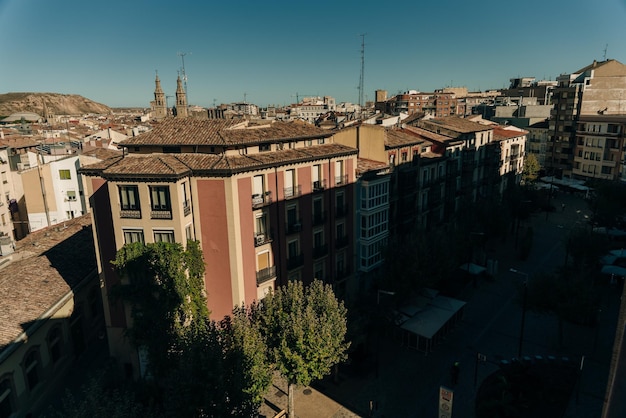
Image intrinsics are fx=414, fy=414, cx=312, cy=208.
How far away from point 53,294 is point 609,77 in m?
110

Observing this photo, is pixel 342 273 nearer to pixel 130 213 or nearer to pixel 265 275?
pixel 265 275

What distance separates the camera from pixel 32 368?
94.9 ft

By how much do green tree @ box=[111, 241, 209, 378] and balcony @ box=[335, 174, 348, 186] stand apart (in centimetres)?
1431

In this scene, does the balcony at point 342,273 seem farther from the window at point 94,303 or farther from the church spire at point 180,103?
the church spire at point 180,103

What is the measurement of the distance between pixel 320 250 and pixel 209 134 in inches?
537

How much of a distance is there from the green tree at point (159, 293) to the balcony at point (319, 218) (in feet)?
35.2

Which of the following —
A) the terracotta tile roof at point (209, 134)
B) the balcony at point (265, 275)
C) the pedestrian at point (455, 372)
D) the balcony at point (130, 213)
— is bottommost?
the pedestrian at point (455, 372)

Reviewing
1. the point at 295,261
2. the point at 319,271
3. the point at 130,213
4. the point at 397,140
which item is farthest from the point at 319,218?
the point at 130,213

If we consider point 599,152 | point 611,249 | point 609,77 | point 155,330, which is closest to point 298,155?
point 155,330

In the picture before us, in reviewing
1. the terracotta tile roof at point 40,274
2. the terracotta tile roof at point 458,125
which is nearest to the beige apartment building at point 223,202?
the terracotta tile roof at point 40,274

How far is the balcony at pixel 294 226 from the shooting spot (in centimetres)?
3384

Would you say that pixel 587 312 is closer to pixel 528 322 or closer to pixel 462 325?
pixel 528 322

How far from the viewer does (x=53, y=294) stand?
32.5 m

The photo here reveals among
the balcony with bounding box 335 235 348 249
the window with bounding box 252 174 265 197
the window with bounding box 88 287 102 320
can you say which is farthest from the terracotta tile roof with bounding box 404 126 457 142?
the window with bounding box 88 287 102 320
